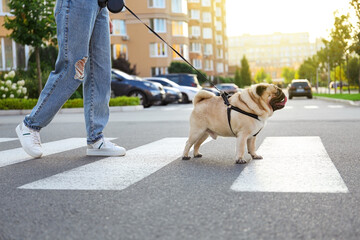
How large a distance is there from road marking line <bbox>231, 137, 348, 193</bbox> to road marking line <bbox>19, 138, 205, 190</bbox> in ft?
2.54

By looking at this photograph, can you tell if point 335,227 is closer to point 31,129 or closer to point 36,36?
point 31,129

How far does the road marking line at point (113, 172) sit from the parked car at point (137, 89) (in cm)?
1702

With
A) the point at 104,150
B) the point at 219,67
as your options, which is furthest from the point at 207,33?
the point at 104,150

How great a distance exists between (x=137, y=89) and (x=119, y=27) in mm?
35453

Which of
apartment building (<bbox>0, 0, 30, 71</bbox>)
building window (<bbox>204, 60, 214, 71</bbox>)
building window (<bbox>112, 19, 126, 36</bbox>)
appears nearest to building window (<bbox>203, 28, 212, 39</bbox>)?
building window (<bbox>204, 60, 214, 71</bbox>)

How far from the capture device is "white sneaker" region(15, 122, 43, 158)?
489 centimetres

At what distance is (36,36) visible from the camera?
19734 millimetres

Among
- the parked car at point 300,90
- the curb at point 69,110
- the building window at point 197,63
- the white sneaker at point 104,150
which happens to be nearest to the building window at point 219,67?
the building window at point 197,63

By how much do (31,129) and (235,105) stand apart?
190 centimetres

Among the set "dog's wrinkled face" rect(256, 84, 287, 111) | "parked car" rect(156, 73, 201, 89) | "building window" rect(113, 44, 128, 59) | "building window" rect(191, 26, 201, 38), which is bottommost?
"dog's wrinkled face" rect(256, 84, 287, 111)

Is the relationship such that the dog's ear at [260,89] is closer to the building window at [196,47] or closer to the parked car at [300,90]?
the parked car at [300,90]

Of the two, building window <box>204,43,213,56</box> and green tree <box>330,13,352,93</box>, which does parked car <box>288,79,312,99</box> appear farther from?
building window <box>204,43,213,56</box>

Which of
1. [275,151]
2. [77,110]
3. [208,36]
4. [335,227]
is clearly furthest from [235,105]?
[208,36]

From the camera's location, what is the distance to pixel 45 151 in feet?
18.9
